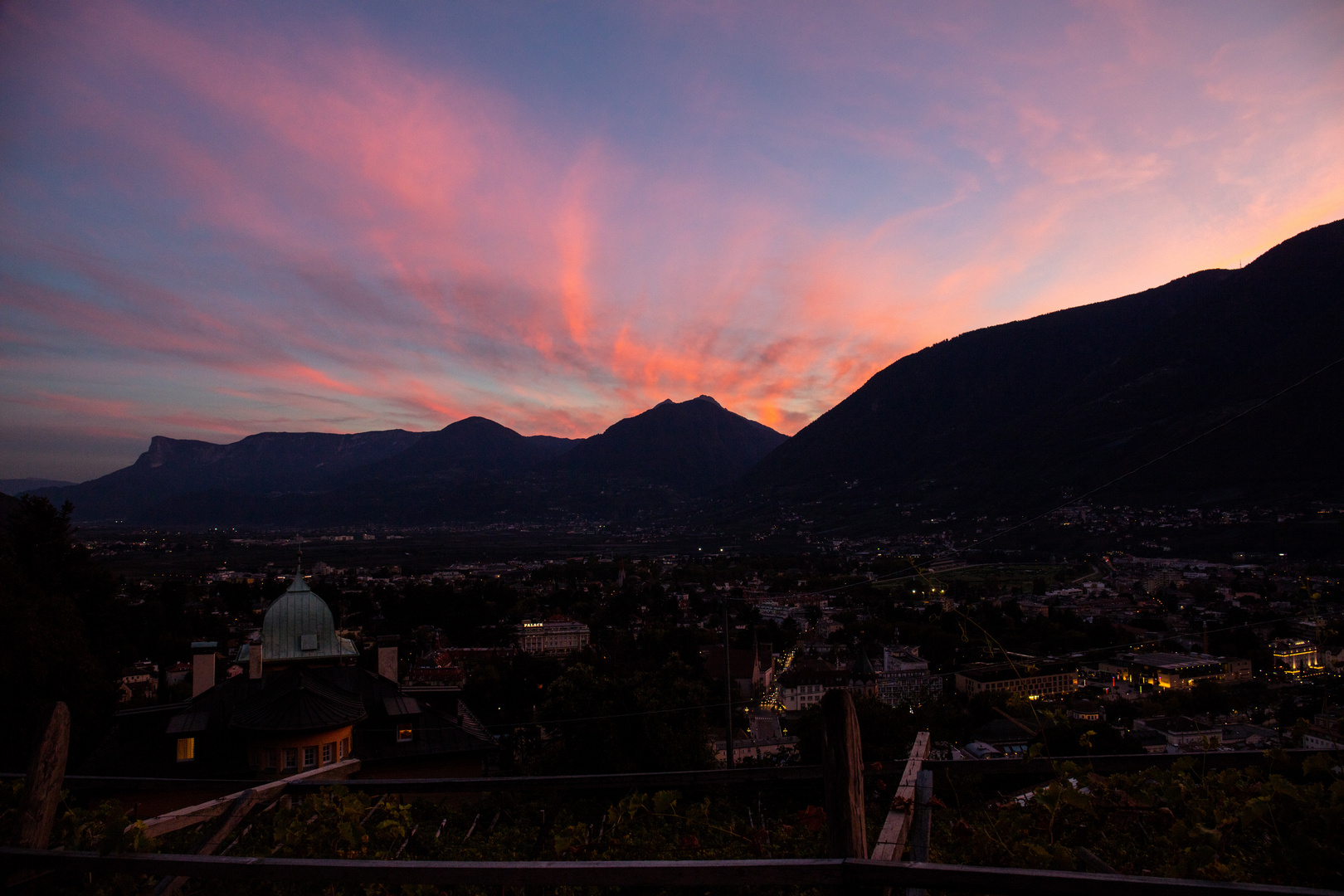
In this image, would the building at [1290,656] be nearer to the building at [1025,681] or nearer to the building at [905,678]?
the building at [1025,681]

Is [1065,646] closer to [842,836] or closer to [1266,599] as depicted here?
[1266,599]

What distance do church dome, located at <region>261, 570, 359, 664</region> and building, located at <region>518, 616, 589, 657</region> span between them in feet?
130

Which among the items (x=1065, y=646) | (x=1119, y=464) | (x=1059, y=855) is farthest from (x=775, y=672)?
(x=1119, y=464)

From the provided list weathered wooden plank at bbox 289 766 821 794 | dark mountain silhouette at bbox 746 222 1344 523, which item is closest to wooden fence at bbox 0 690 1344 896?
weathered wooden plank at bbox 289 766 821 794

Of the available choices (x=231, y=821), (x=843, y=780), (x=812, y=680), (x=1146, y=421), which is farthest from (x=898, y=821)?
(x=1146, y=421)

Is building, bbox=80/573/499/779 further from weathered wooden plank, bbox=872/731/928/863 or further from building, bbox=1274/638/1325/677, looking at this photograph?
building, bbox=1274/638/1325/677

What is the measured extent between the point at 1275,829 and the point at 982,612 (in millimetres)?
49338

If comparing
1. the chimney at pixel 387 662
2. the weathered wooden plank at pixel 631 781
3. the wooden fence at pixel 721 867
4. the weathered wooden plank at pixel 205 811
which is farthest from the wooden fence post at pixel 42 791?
the chimney at pixel 387 662

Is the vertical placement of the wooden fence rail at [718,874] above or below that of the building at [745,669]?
above

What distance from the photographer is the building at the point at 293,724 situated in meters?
12.4

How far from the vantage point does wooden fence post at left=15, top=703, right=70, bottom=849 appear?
7.92 ft

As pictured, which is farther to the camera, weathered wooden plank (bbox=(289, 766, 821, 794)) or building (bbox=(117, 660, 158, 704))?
building (bbox=(117, 660, 158, 704))

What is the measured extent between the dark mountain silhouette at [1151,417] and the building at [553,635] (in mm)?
65020

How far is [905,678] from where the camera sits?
44.0m
